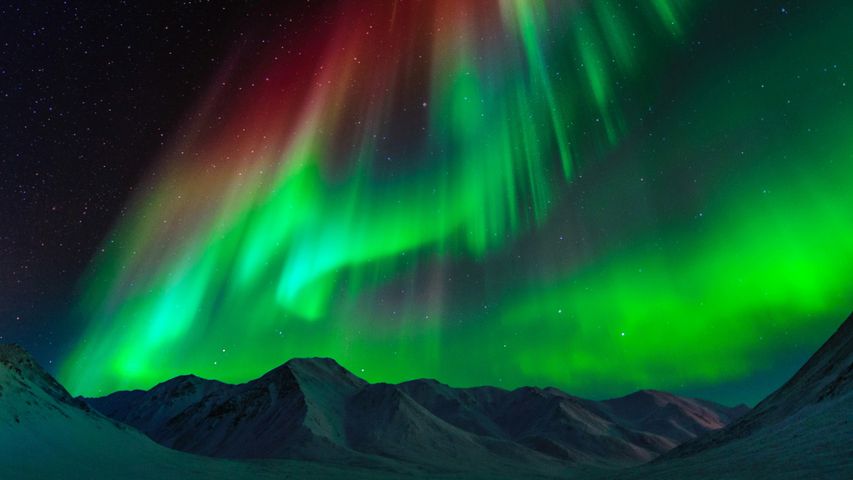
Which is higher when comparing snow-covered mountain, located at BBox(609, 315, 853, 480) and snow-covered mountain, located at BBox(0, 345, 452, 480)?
snow-covered mountain, located at BBox(609, 315, 853, 480)

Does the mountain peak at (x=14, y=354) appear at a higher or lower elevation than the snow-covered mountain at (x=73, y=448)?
higher

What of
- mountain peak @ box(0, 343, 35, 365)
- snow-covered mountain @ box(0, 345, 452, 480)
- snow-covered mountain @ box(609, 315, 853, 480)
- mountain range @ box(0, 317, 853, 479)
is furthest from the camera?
mountain peak @ box(0, 343, 35, 365)

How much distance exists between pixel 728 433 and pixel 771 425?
14310 mm

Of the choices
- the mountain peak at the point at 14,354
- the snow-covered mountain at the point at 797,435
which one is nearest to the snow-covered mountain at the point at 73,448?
the mountain peak at the point at 14,354

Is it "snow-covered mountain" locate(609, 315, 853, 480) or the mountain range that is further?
the mountain range

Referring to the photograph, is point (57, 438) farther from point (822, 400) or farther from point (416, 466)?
point (822, 400)

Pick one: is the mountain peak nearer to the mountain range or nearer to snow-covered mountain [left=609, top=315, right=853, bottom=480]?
the mountain range

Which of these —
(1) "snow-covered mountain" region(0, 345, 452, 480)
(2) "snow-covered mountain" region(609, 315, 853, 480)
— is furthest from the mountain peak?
(2) "snow-covered mountain" region(609, 315, 853, 480)

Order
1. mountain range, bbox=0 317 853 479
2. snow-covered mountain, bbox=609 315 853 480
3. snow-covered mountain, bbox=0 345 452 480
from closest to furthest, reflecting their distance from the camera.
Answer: snow-covered mountain, bbox=609 315 853 480
mountain range, bbox=0 317 853 479
snow-covered mountain, bbox=0 345 452 480

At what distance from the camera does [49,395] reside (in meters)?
89.2

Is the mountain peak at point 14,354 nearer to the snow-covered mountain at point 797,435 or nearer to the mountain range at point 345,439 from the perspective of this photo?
the mountain range at point 345,439

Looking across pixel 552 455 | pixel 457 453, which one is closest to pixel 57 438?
pixel 457 453

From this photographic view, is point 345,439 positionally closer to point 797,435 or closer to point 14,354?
point 14,354

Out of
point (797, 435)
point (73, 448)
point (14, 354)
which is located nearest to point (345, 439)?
point (14, 354)
